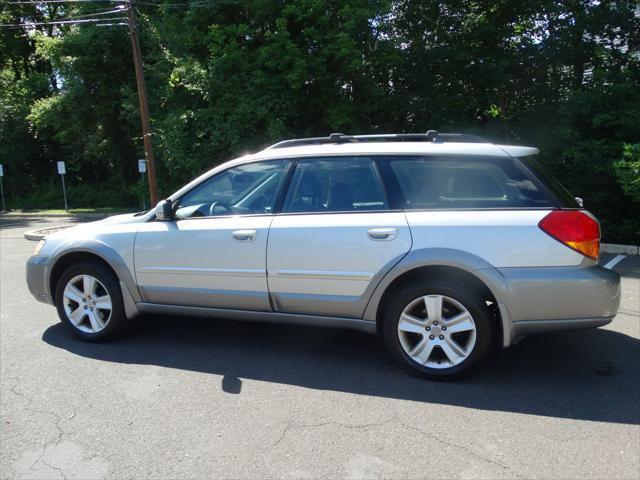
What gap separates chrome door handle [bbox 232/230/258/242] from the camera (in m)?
4.05

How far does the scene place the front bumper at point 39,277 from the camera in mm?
4746

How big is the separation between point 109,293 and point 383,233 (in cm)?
251

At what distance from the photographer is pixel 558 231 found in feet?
11.3

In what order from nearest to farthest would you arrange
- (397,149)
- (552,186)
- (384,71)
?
(552,186) < (397,149) < (384,71)

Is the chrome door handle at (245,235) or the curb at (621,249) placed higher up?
the chrome door handle at (245,235)

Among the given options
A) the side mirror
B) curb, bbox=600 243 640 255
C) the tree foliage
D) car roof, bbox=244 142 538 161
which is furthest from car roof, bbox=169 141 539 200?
the tree foliage

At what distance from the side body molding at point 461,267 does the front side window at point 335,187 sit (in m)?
0.48

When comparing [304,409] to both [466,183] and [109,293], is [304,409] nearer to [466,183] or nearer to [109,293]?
[466,183]

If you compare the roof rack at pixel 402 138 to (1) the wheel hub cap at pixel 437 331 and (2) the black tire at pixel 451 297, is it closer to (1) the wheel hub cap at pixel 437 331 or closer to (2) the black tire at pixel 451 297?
(2) the black tire at pixel 451 297

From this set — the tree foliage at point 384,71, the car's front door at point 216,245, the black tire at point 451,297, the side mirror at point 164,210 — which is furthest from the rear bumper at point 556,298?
the tree foliage at point 384,71

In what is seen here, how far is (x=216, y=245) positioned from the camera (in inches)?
164

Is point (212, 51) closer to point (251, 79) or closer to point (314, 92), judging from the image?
point (251, 79)

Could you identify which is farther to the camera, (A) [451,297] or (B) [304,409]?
(A) [451,297]

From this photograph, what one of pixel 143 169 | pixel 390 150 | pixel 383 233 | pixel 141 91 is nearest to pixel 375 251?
pixel 383 233
